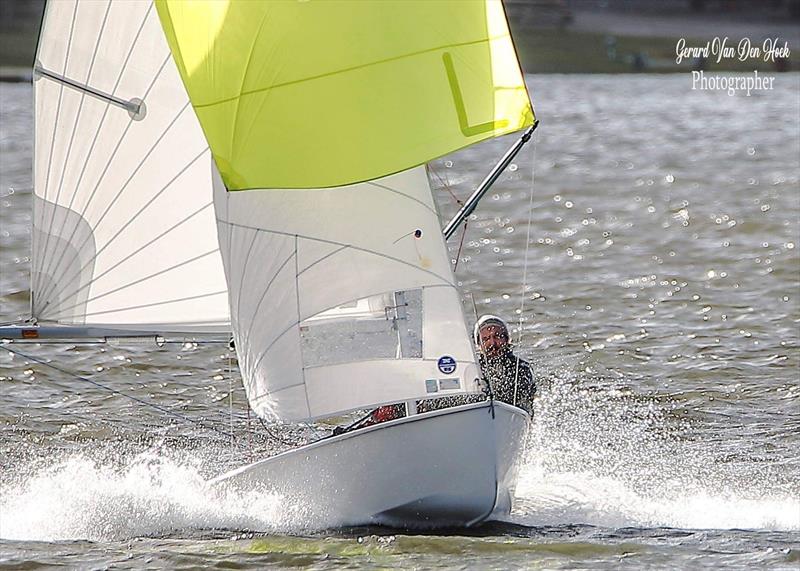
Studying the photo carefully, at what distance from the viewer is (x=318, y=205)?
6.54 meters

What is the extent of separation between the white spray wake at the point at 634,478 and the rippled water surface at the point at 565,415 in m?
0.02

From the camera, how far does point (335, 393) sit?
6.51m

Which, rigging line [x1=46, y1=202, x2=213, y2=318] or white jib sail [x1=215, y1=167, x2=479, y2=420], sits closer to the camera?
white jib sail [x1=215, y1=167, x2=479, y2=420]

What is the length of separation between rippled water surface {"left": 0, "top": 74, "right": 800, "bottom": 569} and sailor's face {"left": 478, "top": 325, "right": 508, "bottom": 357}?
2.56ft

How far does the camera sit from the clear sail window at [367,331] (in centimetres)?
656

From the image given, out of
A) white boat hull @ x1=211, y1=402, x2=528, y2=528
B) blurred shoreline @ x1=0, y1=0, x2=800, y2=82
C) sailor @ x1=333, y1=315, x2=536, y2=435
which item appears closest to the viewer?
white boat hull @ x1=211, y1=402, x2=528, y2=528

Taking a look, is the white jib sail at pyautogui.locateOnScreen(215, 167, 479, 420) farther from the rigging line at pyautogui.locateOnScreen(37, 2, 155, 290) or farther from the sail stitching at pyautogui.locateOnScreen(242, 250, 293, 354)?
the rigging line at pyautogui.locateOnScreen(37, 2, 155, 290)

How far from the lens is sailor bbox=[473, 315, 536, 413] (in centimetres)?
705

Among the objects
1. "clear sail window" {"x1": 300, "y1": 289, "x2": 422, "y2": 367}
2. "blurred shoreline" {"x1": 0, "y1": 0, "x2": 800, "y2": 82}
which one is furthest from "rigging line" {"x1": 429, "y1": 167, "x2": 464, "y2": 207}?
"blurred shoreline" {"x1": 0, "y1": 0, "x2": 800, "y2": 82}

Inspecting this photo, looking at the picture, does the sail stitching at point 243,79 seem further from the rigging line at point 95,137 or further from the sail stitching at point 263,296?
the rigging line at point 95,137

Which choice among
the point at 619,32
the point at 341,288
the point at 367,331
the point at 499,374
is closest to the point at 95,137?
the point at 341,288

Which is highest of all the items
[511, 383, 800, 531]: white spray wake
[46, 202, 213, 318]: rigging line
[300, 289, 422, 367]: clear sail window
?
[46, 202, 213, 318]: rigging line

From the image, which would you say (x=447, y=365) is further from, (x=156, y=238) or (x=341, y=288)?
(x=156, y=238)

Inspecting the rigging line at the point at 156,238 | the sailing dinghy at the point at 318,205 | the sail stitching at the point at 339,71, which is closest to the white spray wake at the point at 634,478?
the sailing dinghy at the point at 318,205
